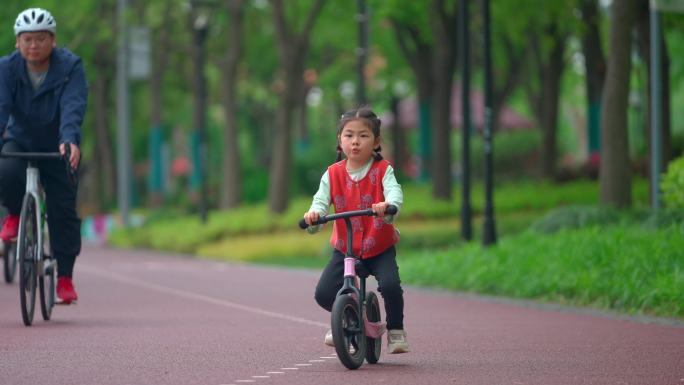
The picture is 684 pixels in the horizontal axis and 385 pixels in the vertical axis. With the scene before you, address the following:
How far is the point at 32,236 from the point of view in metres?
12.1

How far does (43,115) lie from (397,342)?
3.89 metres

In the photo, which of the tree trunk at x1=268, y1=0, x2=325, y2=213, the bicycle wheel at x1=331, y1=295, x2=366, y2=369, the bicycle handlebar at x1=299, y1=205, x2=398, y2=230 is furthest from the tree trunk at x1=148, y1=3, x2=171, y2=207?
the bicycle handlebar at x1=299, y1=205, x2=398, y2=230

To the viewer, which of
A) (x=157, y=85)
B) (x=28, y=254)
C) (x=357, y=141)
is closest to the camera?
(x=357, y=141)

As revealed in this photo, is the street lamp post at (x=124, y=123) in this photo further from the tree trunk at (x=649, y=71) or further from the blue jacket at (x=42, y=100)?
the blue jacket at (x=42, y=100)

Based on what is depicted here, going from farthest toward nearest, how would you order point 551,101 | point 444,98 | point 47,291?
point 551,101, point 444,98, point 47,291

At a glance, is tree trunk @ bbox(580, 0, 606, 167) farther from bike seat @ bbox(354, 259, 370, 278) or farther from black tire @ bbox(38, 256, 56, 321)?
bike seat @ bbox(354, 259, 370, 278)

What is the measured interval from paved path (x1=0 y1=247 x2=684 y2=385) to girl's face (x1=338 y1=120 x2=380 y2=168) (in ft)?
4.03

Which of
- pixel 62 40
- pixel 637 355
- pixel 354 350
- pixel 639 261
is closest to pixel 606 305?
pixel 639 261

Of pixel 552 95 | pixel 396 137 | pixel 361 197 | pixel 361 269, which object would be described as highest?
pixel 552 95

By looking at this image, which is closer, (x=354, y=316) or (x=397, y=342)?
(x=354, y=316)

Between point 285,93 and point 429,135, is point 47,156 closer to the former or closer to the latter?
point 285,93

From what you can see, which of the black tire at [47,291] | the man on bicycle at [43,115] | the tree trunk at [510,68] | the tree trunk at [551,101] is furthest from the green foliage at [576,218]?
the tree trunk at [510,68]

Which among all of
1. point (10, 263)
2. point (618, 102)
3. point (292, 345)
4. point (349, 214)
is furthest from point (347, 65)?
Answer: point (349, 214)

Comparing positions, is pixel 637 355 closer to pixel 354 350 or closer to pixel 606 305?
pixel 354 350
